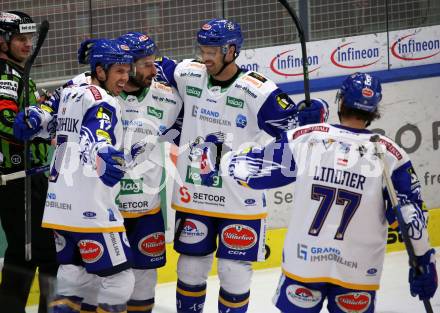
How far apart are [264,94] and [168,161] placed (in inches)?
54.8

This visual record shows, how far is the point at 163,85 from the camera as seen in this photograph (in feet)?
18.1

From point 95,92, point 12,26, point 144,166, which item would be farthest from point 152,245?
point 12,26

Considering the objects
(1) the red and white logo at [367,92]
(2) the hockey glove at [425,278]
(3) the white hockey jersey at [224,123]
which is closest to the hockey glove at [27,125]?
(3) the white hockey jersey at [224,123]

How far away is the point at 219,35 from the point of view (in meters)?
5.32

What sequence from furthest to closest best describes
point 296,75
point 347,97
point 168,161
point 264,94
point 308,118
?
point 296,75 → point 168,161 → point 264,94 → point 308,118 → point 347,97

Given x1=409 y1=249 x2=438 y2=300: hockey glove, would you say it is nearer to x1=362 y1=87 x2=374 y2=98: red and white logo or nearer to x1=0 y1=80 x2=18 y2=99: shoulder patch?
x1=362 y1=87 x2=374 y2=98: red and white logo

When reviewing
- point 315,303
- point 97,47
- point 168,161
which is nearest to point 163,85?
point 97,47

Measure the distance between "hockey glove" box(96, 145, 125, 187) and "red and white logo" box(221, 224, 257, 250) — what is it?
2.65ft

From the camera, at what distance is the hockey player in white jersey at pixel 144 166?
5426mm

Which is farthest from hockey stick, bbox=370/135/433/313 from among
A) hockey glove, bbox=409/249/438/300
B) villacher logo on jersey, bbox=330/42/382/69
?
villacher logo on jersey, bbox=330/42/382/69

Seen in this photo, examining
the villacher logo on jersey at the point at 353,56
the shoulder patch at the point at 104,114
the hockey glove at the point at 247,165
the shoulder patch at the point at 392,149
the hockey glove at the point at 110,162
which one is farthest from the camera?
the villacher logo on jersey at the point at 353,56

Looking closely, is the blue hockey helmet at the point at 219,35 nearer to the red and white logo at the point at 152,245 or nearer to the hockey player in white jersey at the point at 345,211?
the red and white logo at the point at 152,245

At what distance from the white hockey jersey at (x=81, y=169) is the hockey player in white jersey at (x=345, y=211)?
852 mm

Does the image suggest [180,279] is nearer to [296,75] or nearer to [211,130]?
[211,130]
